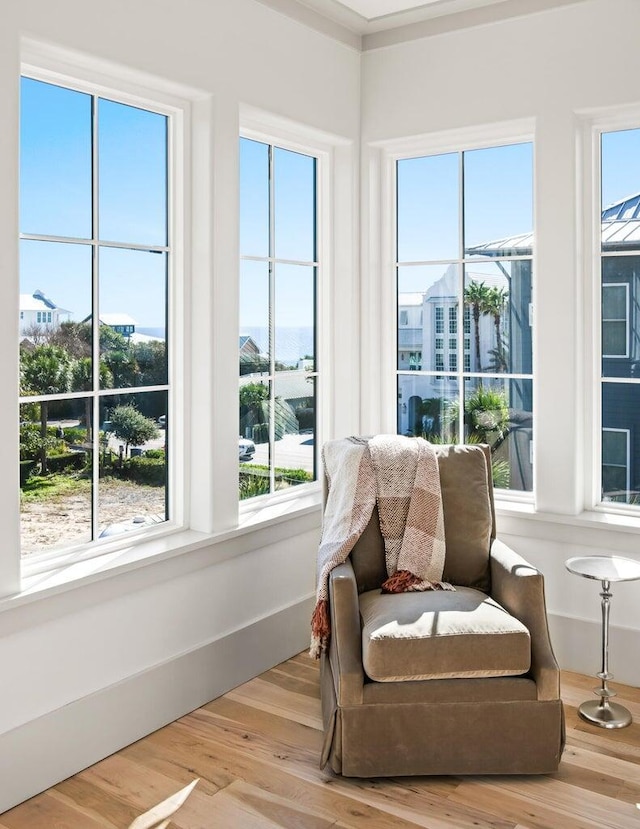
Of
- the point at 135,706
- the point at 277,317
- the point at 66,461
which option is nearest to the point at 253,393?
the point at 277,317

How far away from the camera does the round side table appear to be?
288 centimetres

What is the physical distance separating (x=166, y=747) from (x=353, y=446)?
4.11 feet

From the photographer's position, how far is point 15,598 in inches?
93.2

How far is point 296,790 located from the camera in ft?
Result: 8.23

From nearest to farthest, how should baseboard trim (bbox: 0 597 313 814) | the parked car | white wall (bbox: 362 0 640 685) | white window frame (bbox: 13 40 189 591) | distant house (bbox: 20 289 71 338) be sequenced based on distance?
baseboard trim (bbox: 0 597 313 814) → distant house (bbox: 20 289 71 338) → white window frame (bbox: 13 40 189 591) → white wall (bbox: 362 0 640 685) → the parked car

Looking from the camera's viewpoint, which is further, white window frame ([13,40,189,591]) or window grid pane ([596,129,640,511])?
window grid pane ([596,129,640,511])

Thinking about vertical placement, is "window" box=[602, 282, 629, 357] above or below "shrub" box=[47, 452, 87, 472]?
above

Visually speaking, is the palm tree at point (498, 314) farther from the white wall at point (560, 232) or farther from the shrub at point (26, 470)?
the shrub at point (26, 470)

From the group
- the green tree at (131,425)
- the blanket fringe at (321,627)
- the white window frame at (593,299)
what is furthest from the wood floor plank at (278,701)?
the white window frame at (593,299)

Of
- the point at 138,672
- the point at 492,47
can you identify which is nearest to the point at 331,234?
the point at 492,47

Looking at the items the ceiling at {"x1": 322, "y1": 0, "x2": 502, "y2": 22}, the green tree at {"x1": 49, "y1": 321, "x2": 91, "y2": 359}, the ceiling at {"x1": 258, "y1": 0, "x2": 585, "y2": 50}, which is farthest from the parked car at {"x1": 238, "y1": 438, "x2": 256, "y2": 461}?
the ceiling at {"x1": 322, "y1": 0, "x2": 502, "y2": 22}

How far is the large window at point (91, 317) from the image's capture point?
258cm

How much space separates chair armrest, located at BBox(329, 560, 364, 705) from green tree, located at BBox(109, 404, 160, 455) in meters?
0.86

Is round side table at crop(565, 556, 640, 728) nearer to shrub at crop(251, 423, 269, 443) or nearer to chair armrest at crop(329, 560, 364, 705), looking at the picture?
chair armrest at crop(329, 560, 364, 705)
